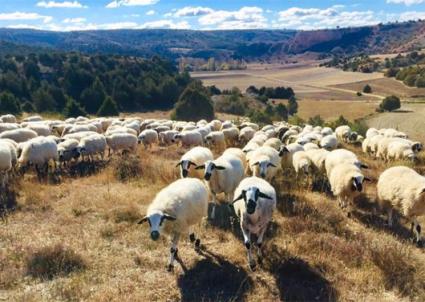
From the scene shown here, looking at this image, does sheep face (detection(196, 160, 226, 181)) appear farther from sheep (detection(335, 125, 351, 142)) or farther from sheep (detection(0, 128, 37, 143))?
sheep (detection(335, 125, 351, 142))

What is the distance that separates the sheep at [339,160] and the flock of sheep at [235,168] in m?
0.04

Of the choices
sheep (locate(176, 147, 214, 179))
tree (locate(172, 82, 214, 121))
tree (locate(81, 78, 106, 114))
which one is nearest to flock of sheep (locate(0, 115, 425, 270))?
sheep (locate(176, 147, 214, 179))

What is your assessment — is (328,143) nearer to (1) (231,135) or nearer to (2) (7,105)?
(1) (231,135)

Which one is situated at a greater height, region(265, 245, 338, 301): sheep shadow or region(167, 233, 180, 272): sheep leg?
region(167, 233, 180, 272): sheep leg

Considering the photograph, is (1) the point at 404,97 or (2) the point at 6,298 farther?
(1) the point at 404,97

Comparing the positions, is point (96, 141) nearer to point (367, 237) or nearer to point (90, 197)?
point (90, 197)

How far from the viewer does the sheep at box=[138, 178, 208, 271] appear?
31.0 ft

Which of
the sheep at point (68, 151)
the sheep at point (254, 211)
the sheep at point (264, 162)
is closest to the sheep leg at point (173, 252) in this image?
the sheep at point (254, 211)

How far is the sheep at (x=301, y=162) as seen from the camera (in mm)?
16656

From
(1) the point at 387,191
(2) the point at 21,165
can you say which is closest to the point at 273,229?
(1) the point at 387,191

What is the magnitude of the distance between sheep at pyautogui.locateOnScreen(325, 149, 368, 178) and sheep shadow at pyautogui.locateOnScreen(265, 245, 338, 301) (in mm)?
5771

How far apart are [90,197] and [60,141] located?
884 cm

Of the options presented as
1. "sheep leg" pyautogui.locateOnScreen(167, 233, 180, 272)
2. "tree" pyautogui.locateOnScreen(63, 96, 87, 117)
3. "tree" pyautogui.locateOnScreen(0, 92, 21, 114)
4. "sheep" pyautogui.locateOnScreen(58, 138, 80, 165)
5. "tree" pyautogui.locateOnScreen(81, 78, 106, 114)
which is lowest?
"tree" pyautogui.locateOnScreen(81, 78, 106, 114)

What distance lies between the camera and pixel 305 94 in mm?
136125
